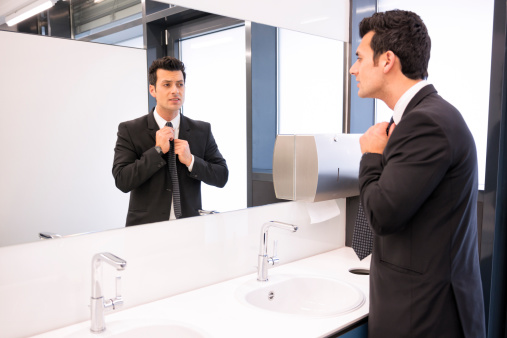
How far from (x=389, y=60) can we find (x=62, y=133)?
3.11 feet

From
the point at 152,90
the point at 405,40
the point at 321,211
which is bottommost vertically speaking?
the point at 321,211

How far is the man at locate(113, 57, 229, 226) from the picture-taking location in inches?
55.4

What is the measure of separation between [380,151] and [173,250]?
774 millimetres

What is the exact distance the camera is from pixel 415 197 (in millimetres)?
1052

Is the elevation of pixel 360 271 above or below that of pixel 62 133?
below

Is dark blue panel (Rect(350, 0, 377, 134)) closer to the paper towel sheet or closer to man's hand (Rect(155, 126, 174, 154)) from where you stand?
the paper towel sheet

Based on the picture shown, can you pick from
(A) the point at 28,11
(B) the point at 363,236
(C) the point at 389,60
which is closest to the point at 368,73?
(C) the point at 389,60

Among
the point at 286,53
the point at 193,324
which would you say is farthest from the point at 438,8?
the point at 193,324

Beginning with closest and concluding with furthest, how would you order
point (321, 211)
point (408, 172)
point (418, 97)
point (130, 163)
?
point (408, 172)
point (418, 97)
point (130, 163)
point (321, 211)

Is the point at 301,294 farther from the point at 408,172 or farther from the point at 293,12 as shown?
the point at 293,12

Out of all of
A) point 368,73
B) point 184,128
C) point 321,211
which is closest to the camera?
point 368,73

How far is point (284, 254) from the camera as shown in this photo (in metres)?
1.91

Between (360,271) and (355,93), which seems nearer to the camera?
(360,271)

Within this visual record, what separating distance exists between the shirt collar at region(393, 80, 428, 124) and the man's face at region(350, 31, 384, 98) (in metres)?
0.08
